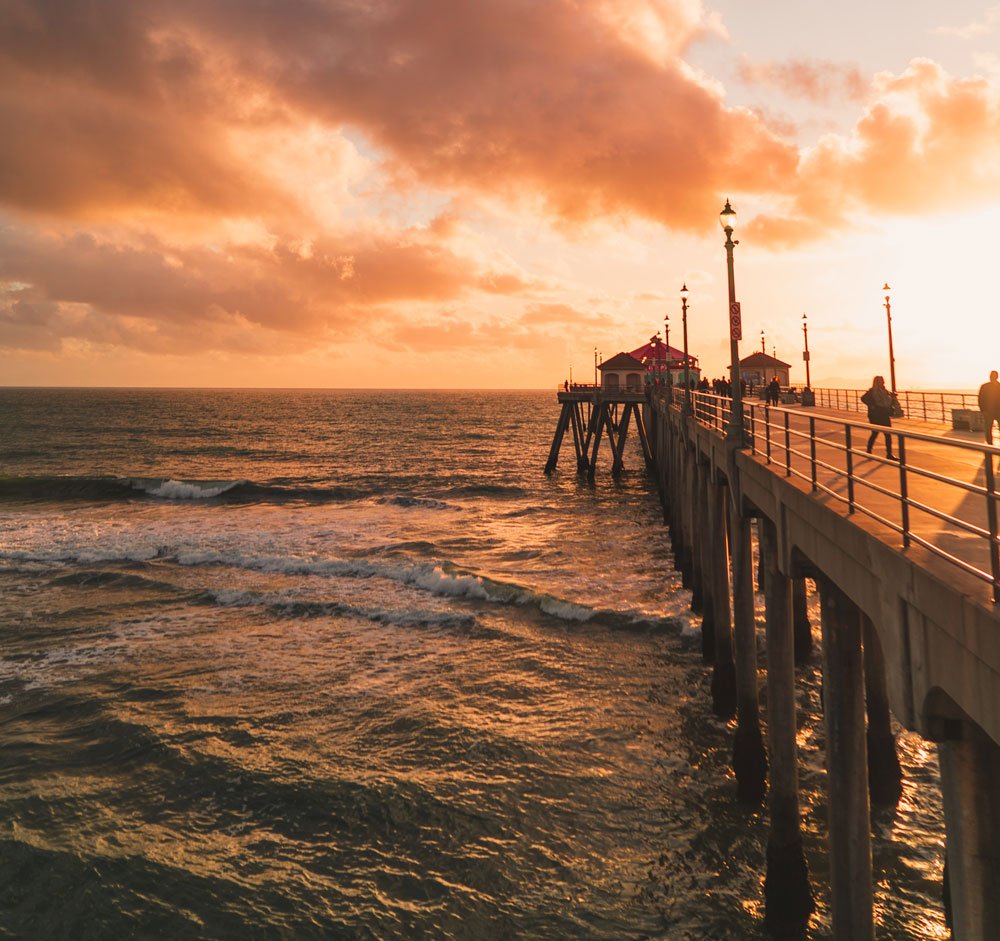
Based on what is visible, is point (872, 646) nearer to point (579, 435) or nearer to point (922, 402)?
point (922, 402)

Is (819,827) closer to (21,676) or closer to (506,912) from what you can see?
(506,912)

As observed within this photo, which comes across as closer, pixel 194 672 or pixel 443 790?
pixel 443 790

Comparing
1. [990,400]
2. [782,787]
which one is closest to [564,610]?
[990,400]

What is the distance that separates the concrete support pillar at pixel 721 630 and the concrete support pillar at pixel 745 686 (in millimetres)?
2311

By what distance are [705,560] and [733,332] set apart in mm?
5676

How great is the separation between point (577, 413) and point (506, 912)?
149 ft

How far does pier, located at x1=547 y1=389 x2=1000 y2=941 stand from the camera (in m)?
4.06

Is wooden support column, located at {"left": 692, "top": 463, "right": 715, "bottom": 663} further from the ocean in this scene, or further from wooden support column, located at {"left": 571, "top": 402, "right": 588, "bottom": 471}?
wooden support column, located at {"left": 571, "top": 402, "right": 588, "bottom": 471}

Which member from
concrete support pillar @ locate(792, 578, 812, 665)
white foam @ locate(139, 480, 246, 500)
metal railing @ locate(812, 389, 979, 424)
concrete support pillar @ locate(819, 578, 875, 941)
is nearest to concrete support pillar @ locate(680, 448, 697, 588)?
metal railing @ locate(812, 389, 979, 424)

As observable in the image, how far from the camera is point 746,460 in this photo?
33.8ft

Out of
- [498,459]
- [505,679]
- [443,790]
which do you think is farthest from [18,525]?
[498,459]

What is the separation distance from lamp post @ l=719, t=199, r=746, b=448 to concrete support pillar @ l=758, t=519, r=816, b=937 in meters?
3.33

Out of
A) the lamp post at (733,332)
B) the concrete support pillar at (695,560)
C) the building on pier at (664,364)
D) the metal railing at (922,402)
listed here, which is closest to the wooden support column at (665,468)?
the building on pier at (664,364)

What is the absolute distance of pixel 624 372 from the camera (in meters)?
68.8
